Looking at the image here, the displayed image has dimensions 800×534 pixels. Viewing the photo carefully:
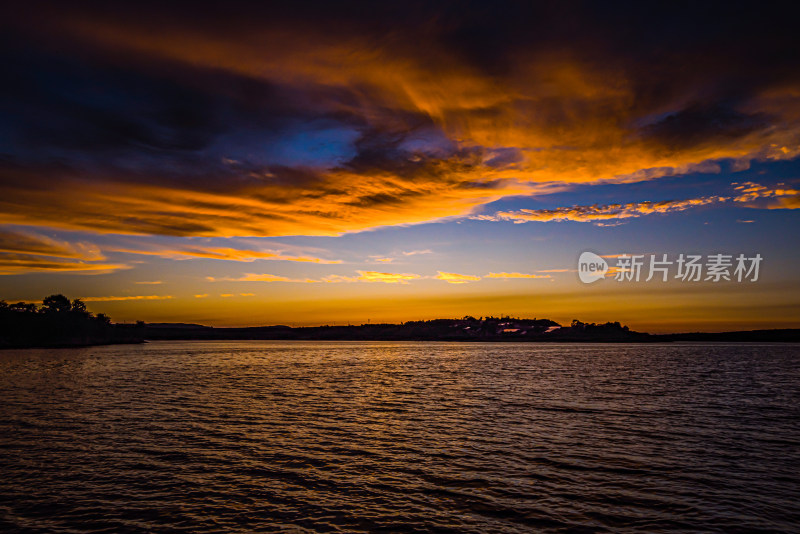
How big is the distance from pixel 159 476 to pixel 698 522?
24.2 metres

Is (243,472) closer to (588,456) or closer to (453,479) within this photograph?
(453,479)

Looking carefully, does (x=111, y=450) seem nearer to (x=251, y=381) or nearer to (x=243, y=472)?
(x=243, y=472)

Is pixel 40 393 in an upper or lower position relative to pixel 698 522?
lower

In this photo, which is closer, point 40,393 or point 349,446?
point 349,446

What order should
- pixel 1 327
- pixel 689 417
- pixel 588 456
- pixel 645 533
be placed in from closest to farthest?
1. pixel 645 533
2. pixel 588 456
3. pixel 689 417
4. pixel 1 327

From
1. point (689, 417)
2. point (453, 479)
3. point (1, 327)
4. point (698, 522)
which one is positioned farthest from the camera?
point (1, 327)

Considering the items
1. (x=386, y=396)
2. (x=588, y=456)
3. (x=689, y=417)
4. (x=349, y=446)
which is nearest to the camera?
(x=588, y=456)

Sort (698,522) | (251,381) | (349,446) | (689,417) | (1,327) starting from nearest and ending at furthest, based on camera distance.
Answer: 1. (698,522)
2. (349,446)
3. (689,417)
4. (251,381)
5. (1,327)

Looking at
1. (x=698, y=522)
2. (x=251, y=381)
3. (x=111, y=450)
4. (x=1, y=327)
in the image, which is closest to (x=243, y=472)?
(x=111, y=450)

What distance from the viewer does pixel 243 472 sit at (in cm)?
2300

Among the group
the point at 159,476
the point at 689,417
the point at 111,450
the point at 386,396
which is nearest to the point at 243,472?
the point at 159,476

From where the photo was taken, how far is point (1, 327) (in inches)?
7613

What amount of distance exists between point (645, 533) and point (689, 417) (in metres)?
29.2

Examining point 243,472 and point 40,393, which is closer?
point 243,472
